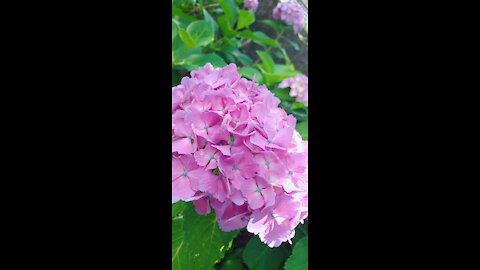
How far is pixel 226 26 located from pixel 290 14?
36 centimetres

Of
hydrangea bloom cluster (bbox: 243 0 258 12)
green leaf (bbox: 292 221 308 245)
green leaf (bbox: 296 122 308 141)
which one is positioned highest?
hydrangea bloom cluster (bbox: 243 0 258 12)

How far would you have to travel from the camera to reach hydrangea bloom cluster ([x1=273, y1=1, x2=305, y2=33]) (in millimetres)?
1658

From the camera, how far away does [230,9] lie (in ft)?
4.78

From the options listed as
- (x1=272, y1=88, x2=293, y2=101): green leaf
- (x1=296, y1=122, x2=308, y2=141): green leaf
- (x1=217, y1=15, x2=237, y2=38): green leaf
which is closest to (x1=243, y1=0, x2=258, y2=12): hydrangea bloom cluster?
(x1=217, y1=15, x2=237, y2=38): green leaf

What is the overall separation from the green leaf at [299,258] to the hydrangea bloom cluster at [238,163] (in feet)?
0.40

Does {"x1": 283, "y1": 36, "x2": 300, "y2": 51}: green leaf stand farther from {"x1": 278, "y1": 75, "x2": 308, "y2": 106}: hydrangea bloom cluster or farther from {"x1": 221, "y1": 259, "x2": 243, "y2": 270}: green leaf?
{"x1": 221, "y1": 259, "x2": 243, "y2": 270}: green leaf

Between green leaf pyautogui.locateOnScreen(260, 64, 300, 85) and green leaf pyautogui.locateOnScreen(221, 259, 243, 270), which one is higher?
green leaf pyautogui.locateOnScreen(260, 64, 300, 85)

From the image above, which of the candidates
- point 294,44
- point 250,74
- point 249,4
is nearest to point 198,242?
point 250,74

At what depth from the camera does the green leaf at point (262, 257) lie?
3.01 feet

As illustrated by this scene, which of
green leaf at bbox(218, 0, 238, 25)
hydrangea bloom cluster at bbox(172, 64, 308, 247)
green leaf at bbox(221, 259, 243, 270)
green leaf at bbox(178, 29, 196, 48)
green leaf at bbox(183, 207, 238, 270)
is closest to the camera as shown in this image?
hydrangea bloom cluster at bbox(172, 64, 308, 247)

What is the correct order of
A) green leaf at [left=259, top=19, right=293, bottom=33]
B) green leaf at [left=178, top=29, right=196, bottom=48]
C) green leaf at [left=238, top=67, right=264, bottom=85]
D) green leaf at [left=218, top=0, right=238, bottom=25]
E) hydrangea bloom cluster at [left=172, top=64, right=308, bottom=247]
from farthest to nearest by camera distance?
green leaf at [left=259, top=19, right=293, bottom=33]
green leaf at [left=218, top=0, right=238, bottom=25]
green leaf at [left=238, top=67, right=264, bottom=85]
green leaf at [left=178, top=29, right=196, bottom=48]
hydrangea bloom cluster at [left=172, top=64, right=308, bottom=247]

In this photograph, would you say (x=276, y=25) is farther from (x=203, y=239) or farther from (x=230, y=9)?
(x=203, y=239)

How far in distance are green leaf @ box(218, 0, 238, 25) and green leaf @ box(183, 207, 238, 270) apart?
2.88 ft
